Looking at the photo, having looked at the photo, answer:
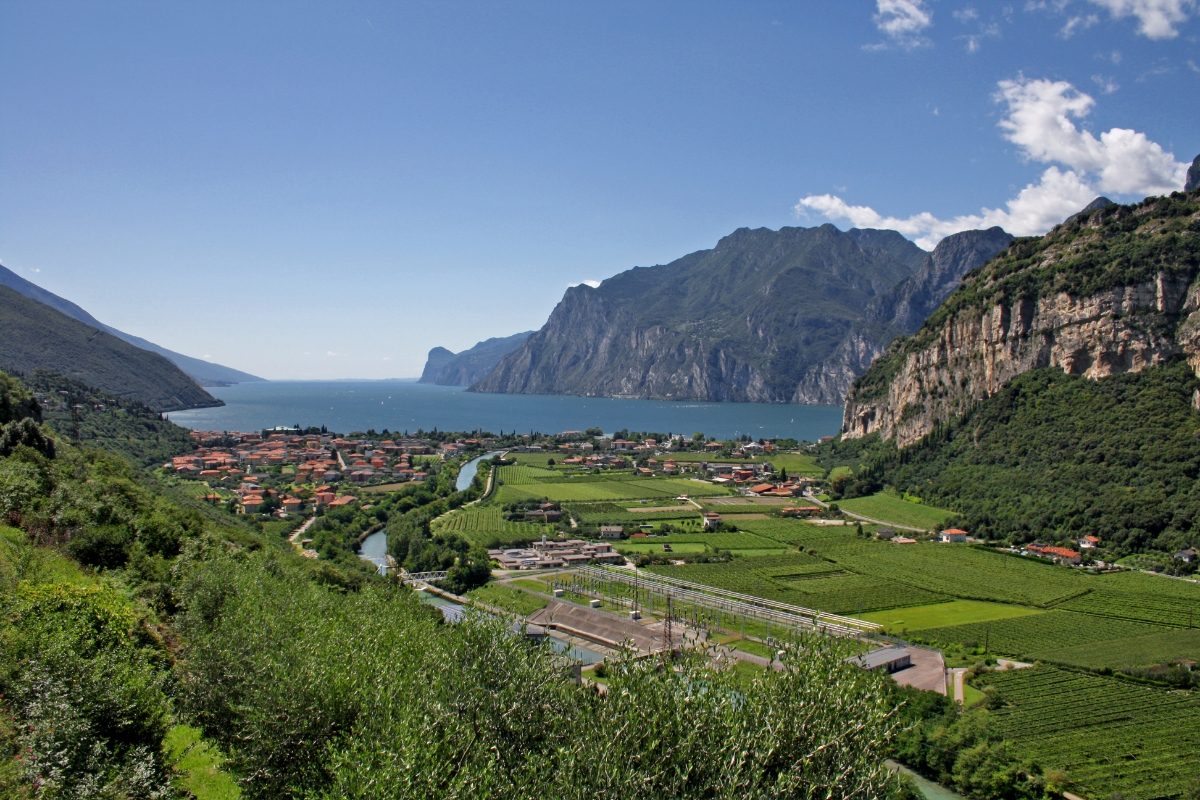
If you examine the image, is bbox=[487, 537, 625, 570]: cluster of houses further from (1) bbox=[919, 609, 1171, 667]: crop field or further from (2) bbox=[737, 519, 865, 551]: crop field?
(1) bbox=[919, 609, 1171, 667]: crop field

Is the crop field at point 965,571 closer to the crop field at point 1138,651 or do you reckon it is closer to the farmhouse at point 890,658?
the crop field at point 1138,651

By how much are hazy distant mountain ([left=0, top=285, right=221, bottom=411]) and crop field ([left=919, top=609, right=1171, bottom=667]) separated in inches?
4742

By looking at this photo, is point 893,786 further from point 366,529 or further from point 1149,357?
point 1149,357

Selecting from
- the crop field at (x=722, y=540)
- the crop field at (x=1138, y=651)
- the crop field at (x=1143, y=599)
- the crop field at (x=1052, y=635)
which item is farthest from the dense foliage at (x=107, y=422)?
the crop field at (x=1143, y=599)

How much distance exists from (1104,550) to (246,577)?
53.5 m

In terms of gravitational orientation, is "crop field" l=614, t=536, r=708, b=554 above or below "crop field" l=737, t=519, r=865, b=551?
below

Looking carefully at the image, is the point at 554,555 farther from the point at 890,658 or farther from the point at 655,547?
the point at 890,658

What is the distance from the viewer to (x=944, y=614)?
130ft

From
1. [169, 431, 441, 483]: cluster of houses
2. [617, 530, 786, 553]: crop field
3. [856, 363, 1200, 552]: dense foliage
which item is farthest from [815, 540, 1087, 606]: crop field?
[169, 431, 441, 483]: cluster of houses

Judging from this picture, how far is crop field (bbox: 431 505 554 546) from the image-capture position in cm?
5612

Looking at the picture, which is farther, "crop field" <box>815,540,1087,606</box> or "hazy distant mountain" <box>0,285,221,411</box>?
"hazy distant mountain" <box>0,285,221,411</box>

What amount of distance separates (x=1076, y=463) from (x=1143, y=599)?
77.2ft

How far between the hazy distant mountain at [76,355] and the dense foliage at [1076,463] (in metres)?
119

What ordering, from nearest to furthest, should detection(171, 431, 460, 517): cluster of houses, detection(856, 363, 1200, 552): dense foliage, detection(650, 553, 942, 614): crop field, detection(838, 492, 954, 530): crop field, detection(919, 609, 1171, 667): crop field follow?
detection(919, 609, 1171, 667): crop field, detection(650, 553, 942, 614): crop field, detection(856, 363, 1200, 552): dense foliage, detection(838, 492, 954, 530): crop field, detection(171, 431, 460, 517): cluster of houses
